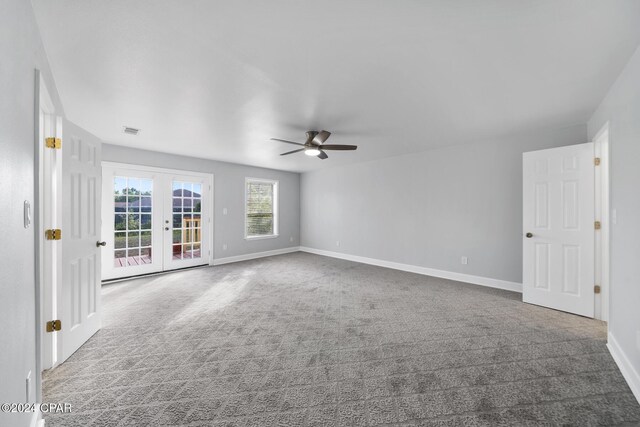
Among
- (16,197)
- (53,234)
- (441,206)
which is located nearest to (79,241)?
(53,234)

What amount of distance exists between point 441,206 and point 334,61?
3732mm

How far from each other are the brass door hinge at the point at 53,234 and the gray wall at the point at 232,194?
3076mm

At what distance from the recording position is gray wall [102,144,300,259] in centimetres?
493

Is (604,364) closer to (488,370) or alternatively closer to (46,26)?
(488,370)

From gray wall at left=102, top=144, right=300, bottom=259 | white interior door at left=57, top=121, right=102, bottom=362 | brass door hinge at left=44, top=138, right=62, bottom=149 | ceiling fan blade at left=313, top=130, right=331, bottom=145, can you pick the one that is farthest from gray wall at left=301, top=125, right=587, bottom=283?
brass door hinge at left=44, top=138, right=62, bottom=149

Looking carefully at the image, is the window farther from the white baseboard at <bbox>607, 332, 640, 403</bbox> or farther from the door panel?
the white baseboard at <bbox>607, 332, 640, 403</bbox>

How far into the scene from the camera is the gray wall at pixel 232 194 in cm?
493

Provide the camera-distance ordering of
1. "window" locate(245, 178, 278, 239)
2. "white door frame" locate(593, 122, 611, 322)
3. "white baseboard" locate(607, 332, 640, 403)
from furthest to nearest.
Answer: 1. "window" locate(245, 178, 278, 239)
2. "white door frame" locate(593, 122, 611, 322)
3. "white baseboard" locate(607, 332, 640, 403)

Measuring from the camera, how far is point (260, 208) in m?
7.04

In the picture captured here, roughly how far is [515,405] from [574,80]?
9.13 ft

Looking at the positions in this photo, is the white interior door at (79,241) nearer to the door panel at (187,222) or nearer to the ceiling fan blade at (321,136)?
the ceiling fan blade at (321,136)

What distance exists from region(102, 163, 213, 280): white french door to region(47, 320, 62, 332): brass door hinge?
287 cm

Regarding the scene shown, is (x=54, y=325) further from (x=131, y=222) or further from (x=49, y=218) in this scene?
(x=131, y=222)

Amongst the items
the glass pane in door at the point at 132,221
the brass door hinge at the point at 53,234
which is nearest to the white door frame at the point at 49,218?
the brass door hinge at the point at 53,234
